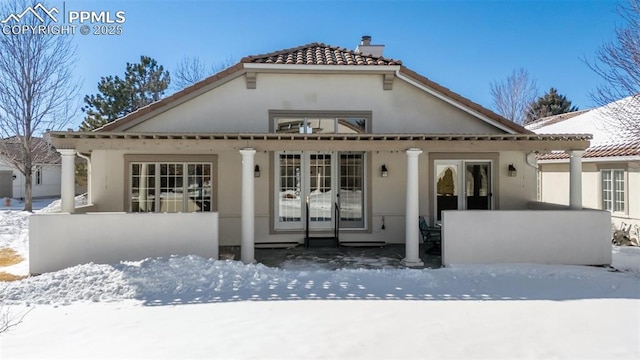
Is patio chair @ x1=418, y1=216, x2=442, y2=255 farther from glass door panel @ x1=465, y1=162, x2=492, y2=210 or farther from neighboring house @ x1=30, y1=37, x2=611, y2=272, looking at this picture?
glass door panel @ x1=465, y1=162, x2=492, y2=210

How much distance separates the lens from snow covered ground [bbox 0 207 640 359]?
4289mm

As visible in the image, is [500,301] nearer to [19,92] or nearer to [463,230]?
Answer: [463,230]

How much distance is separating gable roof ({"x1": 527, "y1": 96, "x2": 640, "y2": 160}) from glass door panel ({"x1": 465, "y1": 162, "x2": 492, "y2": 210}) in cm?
402

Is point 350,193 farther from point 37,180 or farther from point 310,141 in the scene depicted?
point 37,180

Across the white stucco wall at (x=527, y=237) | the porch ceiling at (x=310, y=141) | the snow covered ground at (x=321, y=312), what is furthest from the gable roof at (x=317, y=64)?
the snow covered ground at (x=321, y=312)

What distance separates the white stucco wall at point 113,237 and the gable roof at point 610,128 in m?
11.8

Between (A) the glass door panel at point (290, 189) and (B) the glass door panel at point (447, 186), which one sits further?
(B) the glass door panel at point (447, 186)

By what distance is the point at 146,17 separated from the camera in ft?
42.5

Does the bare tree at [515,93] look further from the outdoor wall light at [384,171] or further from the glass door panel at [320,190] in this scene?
the glass door panel at [320,190]

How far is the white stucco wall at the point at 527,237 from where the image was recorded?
8.05m

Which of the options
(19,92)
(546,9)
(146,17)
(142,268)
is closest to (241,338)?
(142,268)

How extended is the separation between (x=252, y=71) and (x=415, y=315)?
7.57 m

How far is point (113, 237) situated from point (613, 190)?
15.3m

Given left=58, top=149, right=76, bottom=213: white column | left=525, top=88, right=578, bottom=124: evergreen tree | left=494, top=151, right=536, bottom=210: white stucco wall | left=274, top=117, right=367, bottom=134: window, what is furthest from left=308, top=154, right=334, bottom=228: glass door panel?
left=525, top=88, right=578, bottom=124: evergreen tree
